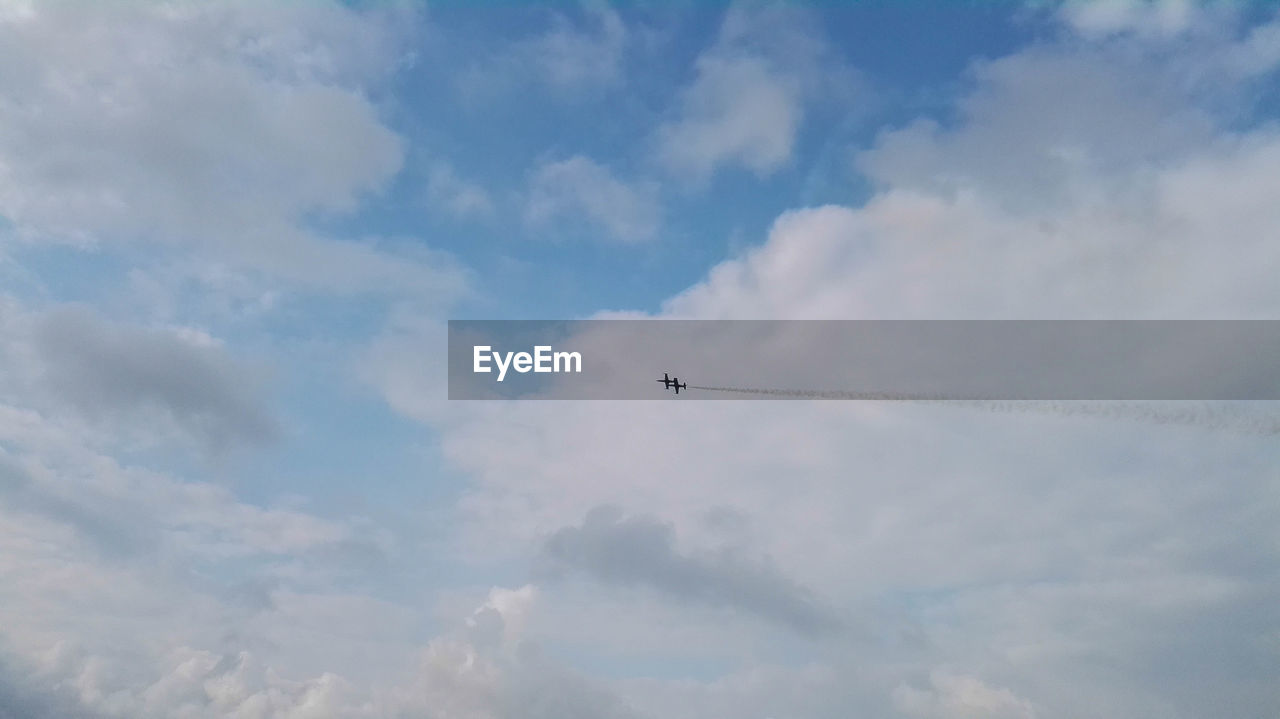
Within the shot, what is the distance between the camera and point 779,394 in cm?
17462

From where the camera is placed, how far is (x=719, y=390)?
181 meters

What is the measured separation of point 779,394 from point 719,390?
41.2ft
